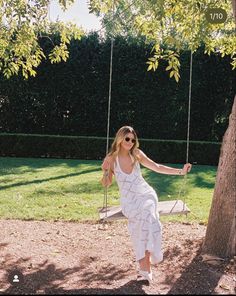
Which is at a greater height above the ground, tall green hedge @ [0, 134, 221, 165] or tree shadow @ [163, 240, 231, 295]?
tall green hedge @ [0, 134, 221, 165]

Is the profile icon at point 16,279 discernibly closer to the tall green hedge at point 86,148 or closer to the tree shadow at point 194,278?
the tree shadow at point 194,278

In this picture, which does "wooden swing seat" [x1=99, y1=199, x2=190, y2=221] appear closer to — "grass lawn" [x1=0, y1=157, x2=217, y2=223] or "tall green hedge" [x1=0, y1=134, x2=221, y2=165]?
"grass lawn" [x1=0, y1=157, x2=217, y2=223]

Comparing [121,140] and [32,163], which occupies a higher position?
[121,140]

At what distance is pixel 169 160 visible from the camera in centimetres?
1277

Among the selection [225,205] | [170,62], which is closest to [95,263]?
[225,205]

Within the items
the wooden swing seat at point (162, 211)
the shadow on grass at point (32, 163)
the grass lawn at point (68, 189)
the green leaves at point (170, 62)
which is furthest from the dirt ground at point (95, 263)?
the shadow on grass at point (32, 163)

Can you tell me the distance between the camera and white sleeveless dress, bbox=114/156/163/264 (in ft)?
13.3

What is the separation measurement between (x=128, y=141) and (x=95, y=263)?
1.30 meters

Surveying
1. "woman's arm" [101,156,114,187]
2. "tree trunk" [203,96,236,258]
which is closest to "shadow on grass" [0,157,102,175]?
"woman's arm" [101,156,114,187]

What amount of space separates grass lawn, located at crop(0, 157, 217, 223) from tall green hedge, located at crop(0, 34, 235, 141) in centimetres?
202

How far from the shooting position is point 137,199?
4.23 meters

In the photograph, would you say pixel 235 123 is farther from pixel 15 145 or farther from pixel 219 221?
pixel 15 145

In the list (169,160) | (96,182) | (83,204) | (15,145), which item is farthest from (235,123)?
(15,145)

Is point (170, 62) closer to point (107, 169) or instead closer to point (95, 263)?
point (107, 169)
